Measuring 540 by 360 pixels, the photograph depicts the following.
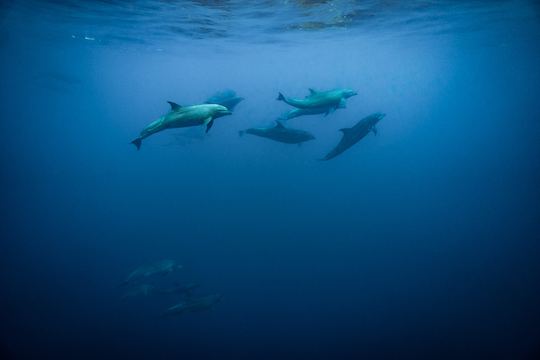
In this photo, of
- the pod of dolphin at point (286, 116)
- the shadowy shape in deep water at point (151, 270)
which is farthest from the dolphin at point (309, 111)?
the shadowy shape in deep water at point (151, 270)

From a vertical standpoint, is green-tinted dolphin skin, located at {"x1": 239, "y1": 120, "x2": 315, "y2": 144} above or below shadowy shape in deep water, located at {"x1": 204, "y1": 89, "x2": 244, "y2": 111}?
below

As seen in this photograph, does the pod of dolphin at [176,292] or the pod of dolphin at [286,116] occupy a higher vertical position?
the pod of dolphin at [286,116]

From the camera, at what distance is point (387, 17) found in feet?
58.6

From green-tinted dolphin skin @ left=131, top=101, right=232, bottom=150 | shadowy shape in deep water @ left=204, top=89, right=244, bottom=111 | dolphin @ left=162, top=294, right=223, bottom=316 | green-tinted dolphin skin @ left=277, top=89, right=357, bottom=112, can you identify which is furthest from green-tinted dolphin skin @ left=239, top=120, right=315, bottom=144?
dolphin @ left=162, top=294, right=223, bottom=316

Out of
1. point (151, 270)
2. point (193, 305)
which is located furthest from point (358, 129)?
point (151, 270)

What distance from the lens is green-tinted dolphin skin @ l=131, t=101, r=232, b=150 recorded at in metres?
6.38

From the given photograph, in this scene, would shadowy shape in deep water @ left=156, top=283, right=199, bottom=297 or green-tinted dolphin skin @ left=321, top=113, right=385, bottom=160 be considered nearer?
green-tinted dolphin skin @ left=321, top=113, right=385, bottom=160

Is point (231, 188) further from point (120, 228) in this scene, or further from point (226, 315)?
point (226, 315)

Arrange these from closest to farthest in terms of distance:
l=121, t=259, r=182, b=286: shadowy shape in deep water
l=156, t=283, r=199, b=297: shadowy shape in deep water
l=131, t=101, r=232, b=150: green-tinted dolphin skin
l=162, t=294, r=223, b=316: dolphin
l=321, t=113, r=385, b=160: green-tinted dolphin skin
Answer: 1. l=131, t=101, r=232, b=150: green-tinted dolphin skin
2. l=321, t=113, r=385, b=160: green-tinted dolphin skin
3. l=162, t=294, r=223, b=316: dolphin
4. l=156, t=283, r=199, b=297: shadowy shape in deep water
5. l=121, t=259, r=182, b=286: shadowy shape in deep water

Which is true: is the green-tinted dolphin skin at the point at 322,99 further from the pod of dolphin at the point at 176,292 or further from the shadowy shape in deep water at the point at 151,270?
the shadowy shape in deep water at the point at 151,270

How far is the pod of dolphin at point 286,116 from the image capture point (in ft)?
21.1

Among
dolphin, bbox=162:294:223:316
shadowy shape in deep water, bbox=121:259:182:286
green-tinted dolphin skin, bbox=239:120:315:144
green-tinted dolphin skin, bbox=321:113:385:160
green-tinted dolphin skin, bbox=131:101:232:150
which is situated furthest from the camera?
shadowy shape in deep water, bbox=121:259:182:286

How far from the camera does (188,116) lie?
6504 mm

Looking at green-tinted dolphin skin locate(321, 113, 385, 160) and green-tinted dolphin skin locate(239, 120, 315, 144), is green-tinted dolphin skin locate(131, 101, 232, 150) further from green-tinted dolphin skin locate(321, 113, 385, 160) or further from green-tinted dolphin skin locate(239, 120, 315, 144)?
green-tinted dolphin skin locate(239, 120, 315, 144)
